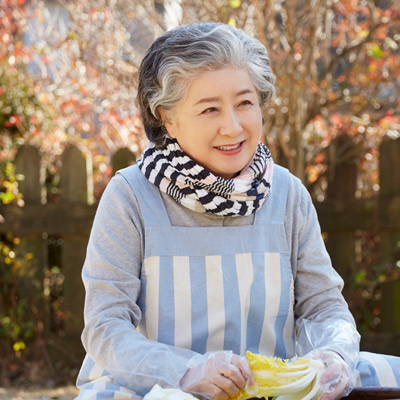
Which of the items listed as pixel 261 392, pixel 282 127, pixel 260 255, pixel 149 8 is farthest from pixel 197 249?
pixel 149 8

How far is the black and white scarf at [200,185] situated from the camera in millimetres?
2141

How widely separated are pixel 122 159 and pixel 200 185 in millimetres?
2054

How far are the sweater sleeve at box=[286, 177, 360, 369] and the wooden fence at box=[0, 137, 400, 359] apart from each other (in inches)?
69.2

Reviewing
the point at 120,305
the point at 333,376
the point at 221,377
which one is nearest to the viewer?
the point at 221,377

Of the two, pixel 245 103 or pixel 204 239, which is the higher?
pixel 245 103

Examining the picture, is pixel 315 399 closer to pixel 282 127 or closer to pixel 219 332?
pixel 219 332

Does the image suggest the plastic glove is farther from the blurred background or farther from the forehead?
the blurred background

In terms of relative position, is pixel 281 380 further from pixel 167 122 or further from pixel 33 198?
pixel 33 198

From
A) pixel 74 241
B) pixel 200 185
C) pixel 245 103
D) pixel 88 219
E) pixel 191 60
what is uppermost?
pixel 191 60

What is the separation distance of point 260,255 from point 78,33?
9.10 ft

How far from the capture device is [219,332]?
2.14 m

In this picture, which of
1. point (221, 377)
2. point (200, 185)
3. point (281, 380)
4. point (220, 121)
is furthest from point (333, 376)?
point (220, 121)

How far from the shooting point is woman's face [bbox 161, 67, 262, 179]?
6.88ft

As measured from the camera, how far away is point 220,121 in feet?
6.91
